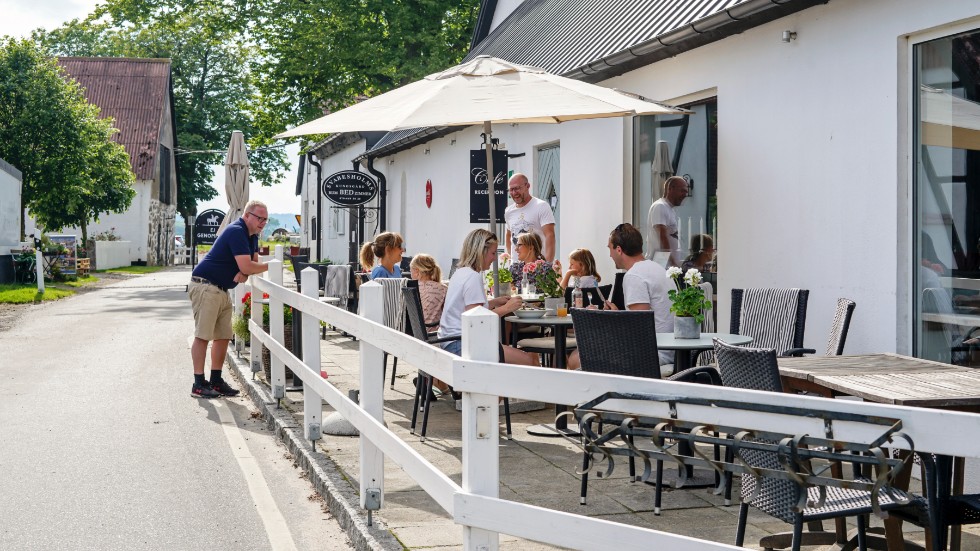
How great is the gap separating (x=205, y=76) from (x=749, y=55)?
2294 inches

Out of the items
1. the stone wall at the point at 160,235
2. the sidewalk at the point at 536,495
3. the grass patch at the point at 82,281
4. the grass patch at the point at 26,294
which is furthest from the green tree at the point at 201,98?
the sidewalk at the point at 536,495

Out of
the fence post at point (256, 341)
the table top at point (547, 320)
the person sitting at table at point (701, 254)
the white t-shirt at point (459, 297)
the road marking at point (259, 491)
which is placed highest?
the person sitting at table at point (701, 254)

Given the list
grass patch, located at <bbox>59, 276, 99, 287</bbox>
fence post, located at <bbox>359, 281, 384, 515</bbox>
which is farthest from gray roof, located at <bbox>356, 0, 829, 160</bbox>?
grass patch, located at <bbox>59, 276, 99, 287</bbox>

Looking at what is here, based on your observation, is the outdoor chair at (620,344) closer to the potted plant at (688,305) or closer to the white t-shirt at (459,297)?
the potted plant at (688,305)

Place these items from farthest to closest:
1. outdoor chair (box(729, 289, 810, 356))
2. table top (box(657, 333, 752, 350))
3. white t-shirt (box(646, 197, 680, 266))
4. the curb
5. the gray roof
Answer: white t-shirt (box(646, 197, 680, 266)) < the gray roof < outdoor chair (box(729, 289, 810, 356)) < table top (box(657, 333, 752, 350)) < the curb

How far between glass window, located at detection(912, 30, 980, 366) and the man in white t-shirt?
4417mm

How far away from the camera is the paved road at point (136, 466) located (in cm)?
564

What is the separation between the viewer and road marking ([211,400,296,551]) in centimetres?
557

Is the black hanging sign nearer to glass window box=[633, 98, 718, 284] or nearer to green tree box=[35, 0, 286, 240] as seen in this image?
glass window box=[633, 98, 718, 284]

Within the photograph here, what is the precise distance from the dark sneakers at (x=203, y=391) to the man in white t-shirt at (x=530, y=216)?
10.7 feet

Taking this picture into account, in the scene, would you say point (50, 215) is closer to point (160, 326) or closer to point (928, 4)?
point (160, 326)

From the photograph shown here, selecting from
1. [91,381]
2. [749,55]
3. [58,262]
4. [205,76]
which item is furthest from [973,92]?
[205,76]

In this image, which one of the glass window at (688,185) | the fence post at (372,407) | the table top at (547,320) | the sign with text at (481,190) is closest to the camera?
the fence post at (372,407)

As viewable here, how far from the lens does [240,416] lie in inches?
371
